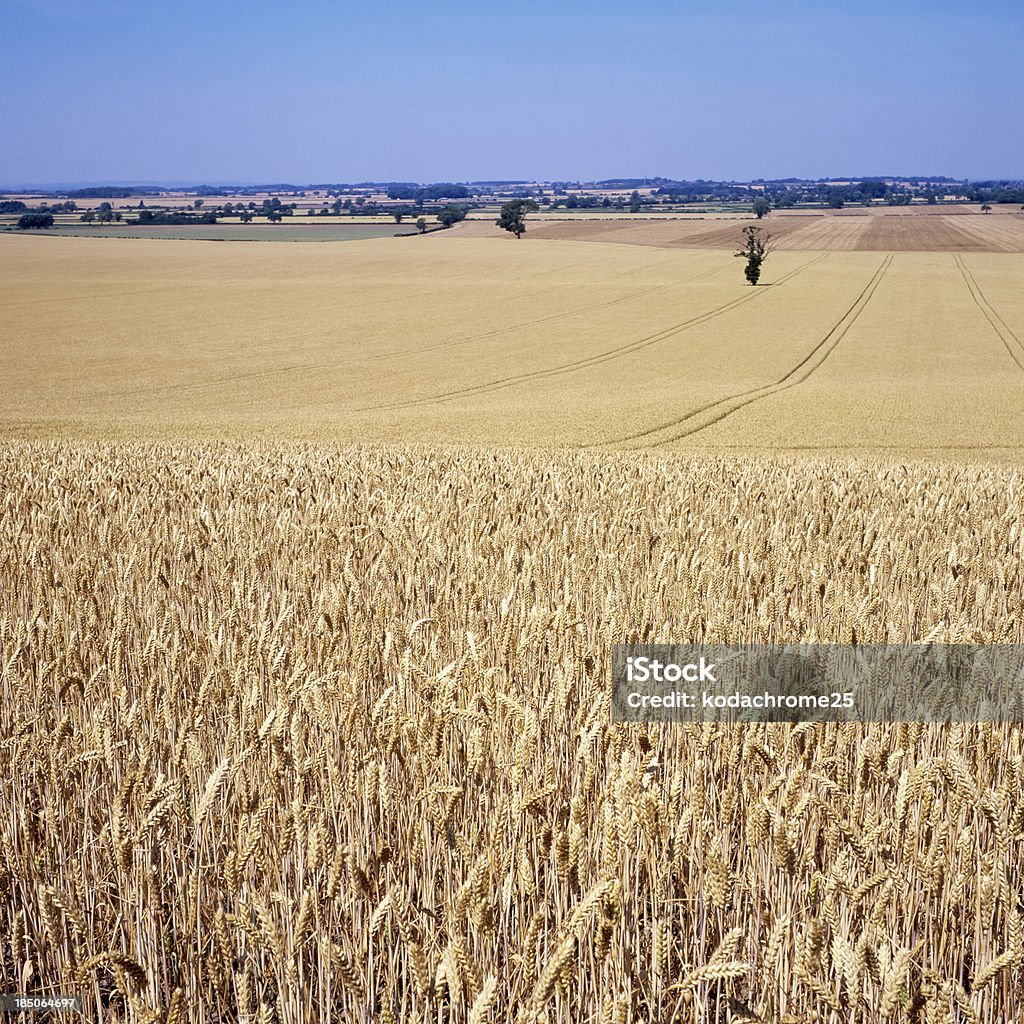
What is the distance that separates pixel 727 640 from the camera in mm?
4273

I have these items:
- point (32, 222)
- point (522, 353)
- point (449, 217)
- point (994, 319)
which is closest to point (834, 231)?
point (449, 217)

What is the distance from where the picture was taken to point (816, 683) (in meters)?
3.90

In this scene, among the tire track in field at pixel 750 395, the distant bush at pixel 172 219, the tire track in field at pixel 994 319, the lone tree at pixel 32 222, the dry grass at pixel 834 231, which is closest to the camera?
the tire track in field at pixel 750 395

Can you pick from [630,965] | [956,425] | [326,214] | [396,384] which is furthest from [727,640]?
[326,214]

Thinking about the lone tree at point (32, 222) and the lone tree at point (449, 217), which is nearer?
the lone tree at point (32, 222)

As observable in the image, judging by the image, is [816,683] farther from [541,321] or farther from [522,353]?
[541,321]

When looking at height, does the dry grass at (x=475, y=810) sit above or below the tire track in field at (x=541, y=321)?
below

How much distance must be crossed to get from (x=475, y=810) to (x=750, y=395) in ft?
93.6

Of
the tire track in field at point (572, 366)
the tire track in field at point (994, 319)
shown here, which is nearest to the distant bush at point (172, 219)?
the tire track in field at point (572, 366)

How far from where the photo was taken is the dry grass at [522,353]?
971 inches

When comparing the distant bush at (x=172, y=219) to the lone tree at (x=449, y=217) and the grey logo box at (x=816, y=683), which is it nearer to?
the lone tree at (x=449, y=217)

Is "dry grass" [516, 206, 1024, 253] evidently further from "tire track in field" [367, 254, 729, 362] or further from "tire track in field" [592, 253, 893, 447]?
"tire track in field" [592, 253, 893, 447]

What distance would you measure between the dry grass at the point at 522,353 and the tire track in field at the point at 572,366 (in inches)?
7.1

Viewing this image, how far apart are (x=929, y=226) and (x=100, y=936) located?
12394cm
